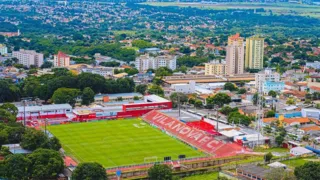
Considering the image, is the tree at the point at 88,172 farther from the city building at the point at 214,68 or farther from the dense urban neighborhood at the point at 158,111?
the city building at the point at 214,68

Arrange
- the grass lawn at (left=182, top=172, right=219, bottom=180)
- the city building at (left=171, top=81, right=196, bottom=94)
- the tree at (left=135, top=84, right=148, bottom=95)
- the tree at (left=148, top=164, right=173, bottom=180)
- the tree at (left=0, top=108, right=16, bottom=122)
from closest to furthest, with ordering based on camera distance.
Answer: the tree at (left=148, top=164, right=173, bottom=180) → the grass lawn at (left=182, top=172, right=219, bottom=180) → the tree at (left=0, top=108, right=16, bottom=122) → the tree at (left=135, top=84, right=148, bottom=95) → the city building at (left=171, top=81, right=196, bottom=94)

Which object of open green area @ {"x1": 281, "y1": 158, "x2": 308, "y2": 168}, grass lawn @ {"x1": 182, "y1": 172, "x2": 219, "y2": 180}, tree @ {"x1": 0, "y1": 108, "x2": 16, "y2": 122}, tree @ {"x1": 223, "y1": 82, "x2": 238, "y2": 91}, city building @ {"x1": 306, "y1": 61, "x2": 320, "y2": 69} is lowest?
city building @ {"x1": 306, "y1": 61, "x2": 320, "y2": 69}

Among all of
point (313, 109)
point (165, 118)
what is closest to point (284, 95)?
point (313, 109)

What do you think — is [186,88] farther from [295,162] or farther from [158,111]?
[295,162]

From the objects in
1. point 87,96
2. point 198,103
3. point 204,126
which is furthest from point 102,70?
point 204,126

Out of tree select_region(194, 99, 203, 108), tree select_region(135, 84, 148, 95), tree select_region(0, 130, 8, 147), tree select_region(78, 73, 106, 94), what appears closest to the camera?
tree select_region(0, 130, 8, 147)

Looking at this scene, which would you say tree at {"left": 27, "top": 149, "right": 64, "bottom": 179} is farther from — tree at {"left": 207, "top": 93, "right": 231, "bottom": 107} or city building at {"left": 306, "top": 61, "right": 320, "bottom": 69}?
city building at {"left": 306, "top": 61, "right": 320, "bottom": 69}

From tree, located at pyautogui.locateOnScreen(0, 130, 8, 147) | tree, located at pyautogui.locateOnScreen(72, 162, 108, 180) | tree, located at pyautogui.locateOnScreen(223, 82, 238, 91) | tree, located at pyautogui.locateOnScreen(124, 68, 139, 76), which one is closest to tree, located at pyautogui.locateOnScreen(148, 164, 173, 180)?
tree, located at pyautogui.locateOnScreen(72, 162, 108, 180)

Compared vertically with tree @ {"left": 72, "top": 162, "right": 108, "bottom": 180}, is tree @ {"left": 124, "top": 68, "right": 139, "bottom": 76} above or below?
below
